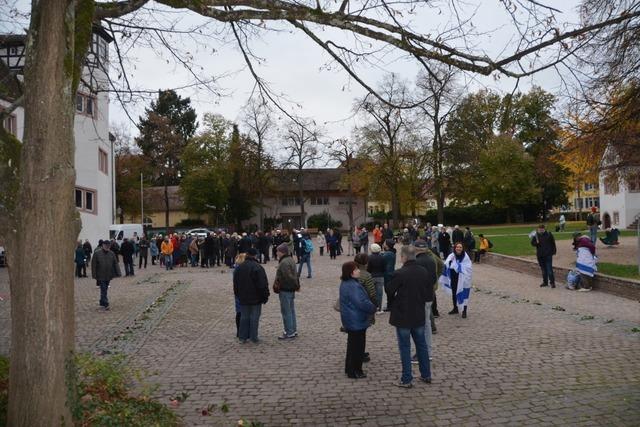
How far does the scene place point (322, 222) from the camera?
7438cm

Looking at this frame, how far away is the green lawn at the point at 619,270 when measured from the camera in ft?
55.7

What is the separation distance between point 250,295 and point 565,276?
11962 mm

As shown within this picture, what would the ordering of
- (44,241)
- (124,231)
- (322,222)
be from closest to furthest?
(44,241) < (124,231) < (322,222)

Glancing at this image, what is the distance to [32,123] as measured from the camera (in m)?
4.97

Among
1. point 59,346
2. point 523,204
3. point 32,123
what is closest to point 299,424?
point 59,346

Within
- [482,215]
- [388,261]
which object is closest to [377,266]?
[388,261]

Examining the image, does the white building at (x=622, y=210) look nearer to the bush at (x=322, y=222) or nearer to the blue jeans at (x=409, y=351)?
the bush at (x=322, y=222)

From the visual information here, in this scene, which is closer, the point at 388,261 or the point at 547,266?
the point at 388,261

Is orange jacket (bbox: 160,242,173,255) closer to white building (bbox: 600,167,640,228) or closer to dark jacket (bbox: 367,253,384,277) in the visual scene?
dark jacket (bbox: 367,253,384,277)

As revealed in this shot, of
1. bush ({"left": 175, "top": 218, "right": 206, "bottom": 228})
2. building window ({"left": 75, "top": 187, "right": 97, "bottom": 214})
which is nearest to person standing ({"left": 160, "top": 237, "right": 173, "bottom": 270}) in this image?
building window ({"left": 75, "top": 187, "right": 97, "bottom": 214})

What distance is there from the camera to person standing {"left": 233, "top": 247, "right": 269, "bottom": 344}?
10.6m

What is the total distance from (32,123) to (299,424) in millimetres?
3792

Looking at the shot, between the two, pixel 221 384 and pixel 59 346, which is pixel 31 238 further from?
pixel 221 384

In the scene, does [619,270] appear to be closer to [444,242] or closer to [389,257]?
[389,257]
